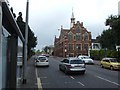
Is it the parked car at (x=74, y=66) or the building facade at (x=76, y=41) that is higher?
the building facade at (x=76, y=41)

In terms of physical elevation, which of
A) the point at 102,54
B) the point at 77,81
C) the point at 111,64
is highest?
the point at 102,54

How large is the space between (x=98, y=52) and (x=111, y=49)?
879 cm

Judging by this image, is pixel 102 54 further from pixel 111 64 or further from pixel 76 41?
pixel 76 41

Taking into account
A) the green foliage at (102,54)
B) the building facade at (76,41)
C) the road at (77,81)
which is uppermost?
the building facade at (76,41)

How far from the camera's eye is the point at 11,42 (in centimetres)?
830

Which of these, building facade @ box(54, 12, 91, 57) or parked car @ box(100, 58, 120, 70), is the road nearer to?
parked car @ box(100, 58, 120, 70)

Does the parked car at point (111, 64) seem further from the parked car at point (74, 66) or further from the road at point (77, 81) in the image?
the road at point (77, 81)

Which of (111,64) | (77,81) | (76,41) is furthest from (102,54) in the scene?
(77,81)

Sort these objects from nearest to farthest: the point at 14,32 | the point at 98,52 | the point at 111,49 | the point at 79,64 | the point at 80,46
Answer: the point at 14,32
the point at 79,64
the point at 111,49
the point at 98,52
the point at 80,46

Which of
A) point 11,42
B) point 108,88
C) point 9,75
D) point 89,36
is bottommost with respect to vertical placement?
point 108,88

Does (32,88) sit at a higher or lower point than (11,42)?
lower

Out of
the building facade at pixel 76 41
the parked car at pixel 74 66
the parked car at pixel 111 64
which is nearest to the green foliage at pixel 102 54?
the parked car at pixel 111 64

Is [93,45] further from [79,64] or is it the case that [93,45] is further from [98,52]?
[79,64]

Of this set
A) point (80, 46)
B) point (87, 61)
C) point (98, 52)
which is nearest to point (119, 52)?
point (87, 61)
